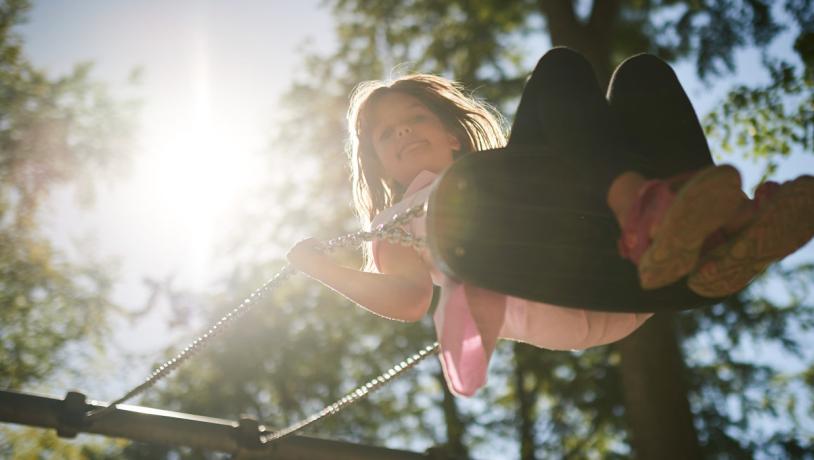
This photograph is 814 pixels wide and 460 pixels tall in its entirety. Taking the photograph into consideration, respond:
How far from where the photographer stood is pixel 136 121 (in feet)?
37.0

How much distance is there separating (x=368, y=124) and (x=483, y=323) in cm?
96

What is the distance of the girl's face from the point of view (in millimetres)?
2215

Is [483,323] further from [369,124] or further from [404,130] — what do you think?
[369,124]

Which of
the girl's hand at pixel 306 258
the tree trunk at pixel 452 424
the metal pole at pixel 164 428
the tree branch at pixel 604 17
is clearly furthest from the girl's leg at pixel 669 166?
the tree trunk at pixel 452 424

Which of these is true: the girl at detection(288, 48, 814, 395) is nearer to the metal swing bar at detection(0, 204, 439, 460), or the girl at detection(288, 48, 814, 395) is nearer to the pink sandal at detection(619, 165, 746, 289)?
the pink sandal at detection(619, 165, 746, 289)

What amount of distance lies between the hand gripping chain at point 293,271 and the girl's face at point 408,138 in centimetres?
38

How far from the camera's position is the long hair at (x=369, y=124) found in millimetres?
2355

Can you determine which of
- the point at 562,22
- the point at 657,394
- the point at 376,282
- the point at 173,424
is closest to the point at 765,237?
the point at 376,282

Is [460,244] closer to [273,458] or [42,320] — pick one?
[273,458]

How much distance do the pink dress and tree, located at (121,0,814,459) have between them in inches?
192

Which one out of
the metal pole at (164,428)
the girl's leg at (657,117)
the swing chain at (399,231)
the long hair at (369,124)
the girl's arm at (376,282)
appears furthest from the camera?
the metal pole at (164,428)

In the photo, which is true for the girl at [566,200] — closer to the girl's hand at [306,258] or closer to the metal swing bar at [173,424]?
the girl's hand at [306,258]

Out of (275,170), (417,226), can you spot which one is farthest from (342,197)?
(417,226)

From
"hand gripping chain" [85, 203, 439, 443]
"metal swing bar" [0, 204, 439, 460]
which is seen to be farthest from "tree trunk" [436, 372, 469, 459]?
"hand gripping chain" [85, 203, 439, 443]
